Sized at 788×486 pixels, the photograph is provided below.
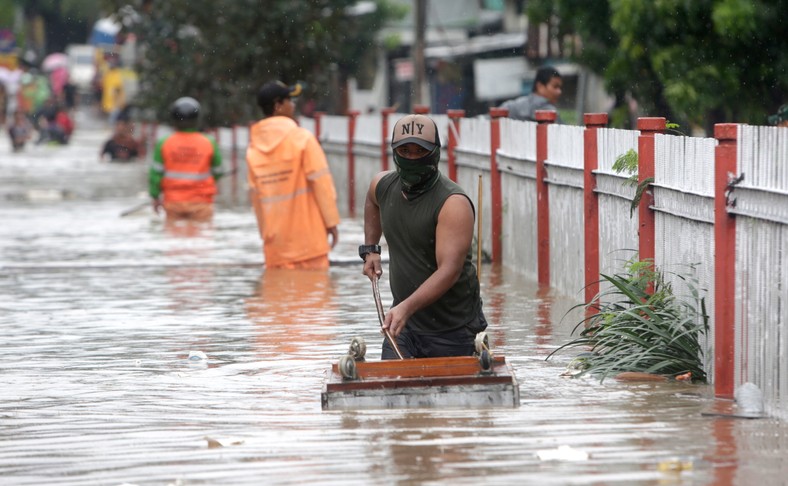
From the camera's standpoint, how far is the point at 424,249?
8406mm

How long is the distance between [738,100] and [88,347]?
41.8ft

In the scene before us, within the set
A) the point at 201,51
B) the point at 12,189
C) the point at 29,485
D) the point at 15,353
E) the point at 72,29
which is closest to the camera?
the point at 29,485

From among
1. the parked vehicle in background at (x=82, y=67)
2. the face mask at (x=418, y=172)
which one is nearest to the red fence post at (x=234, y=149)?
the face mask at (x=418, y=172)

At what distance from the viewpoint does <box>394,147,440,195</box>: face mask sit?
816 cm

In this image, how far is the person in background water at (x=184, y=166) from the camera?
63.4 ft

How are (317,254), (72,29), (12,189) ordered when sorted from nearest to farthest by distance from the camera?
(317,254), (12,189), (72,29)

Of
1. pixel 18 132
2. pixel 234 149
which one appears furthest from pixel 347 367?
pixel 18 132

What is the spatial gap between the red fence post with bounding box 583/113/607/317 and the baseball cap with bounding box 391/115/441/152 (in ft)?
12.2

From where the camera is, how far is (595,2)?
24484 millimetres

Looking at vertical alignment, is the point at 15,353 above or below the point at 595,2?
below

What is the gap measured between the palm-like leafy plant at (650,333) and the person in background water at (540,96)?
6.60m

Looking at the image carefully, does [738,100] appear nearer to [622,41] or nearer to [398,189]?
[622,41]

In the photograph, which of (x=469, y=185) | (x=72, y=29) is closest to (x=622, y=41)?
(x=469, y=185)

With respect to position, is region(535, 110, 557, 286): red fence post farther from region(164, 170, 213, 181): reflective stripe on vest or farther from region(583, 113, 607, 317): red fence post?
region(164, 170, 213, 181): reflective stripe on vest
